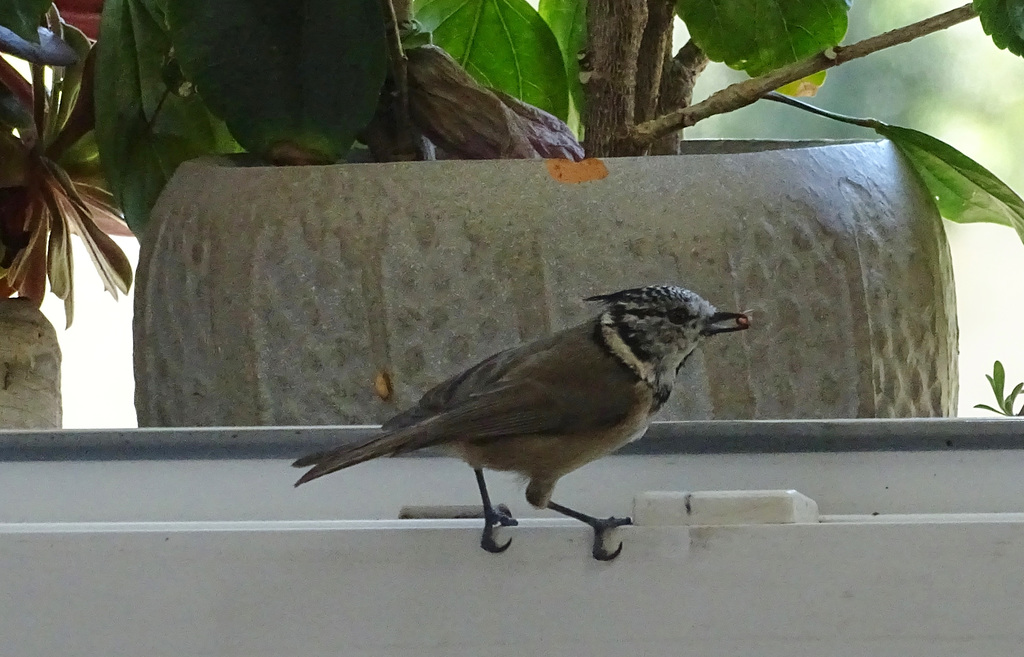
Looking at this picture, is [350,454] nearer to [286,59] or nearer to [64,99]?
[286,59]

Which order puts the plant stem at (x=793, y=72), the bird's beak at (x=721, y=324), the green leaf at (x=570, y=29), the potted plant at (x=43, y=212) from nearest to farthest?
the bird's beak at (x=721, y=324), the plant stem at (x=793, y=72), the potted plant at (x=43, y=212), the green leaf at (x=570, y=29)

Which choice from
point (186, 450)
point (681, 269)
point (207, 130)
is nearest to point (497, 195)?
point (681, 269)

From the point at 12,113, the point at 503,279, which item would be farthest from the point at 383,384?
the point at 12,113

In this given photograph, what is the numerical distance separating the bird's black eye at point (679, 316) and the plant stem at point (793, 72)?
25cm

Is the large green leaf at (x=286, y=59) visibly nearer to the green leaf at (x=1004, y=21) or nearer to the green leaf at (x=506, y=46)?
the green leaf at (x=506, y=46)

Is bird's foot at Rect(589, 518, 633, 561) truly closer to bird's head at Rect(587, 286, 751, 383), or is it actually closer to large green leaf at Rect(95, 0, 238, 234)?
bird's head at Rect(587, 286, 751, 383)

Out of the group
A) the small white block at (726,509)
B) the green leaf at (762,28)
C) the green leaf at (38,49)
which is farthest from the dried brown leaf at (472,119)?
the small white block at (726,509)

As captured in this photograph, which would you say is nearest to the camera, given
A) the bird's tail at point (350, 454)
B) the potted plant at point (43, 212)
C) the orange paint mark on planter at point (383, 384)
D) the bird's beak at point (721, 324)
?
the bird's tail at point (350, 454)

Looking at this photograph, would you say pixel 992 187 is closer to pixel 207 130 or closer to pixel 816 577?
pixel 816 577

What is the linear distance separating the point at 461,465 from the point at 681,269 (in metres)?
0.18

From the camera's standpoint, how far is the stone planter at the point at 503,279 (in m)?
0.66

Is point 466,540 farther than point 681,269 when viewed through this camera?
No

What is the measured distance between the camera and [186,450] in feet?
2.06

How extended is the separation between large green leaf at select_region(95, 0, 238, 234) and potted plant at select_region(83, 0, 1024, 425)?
0.11 metres
